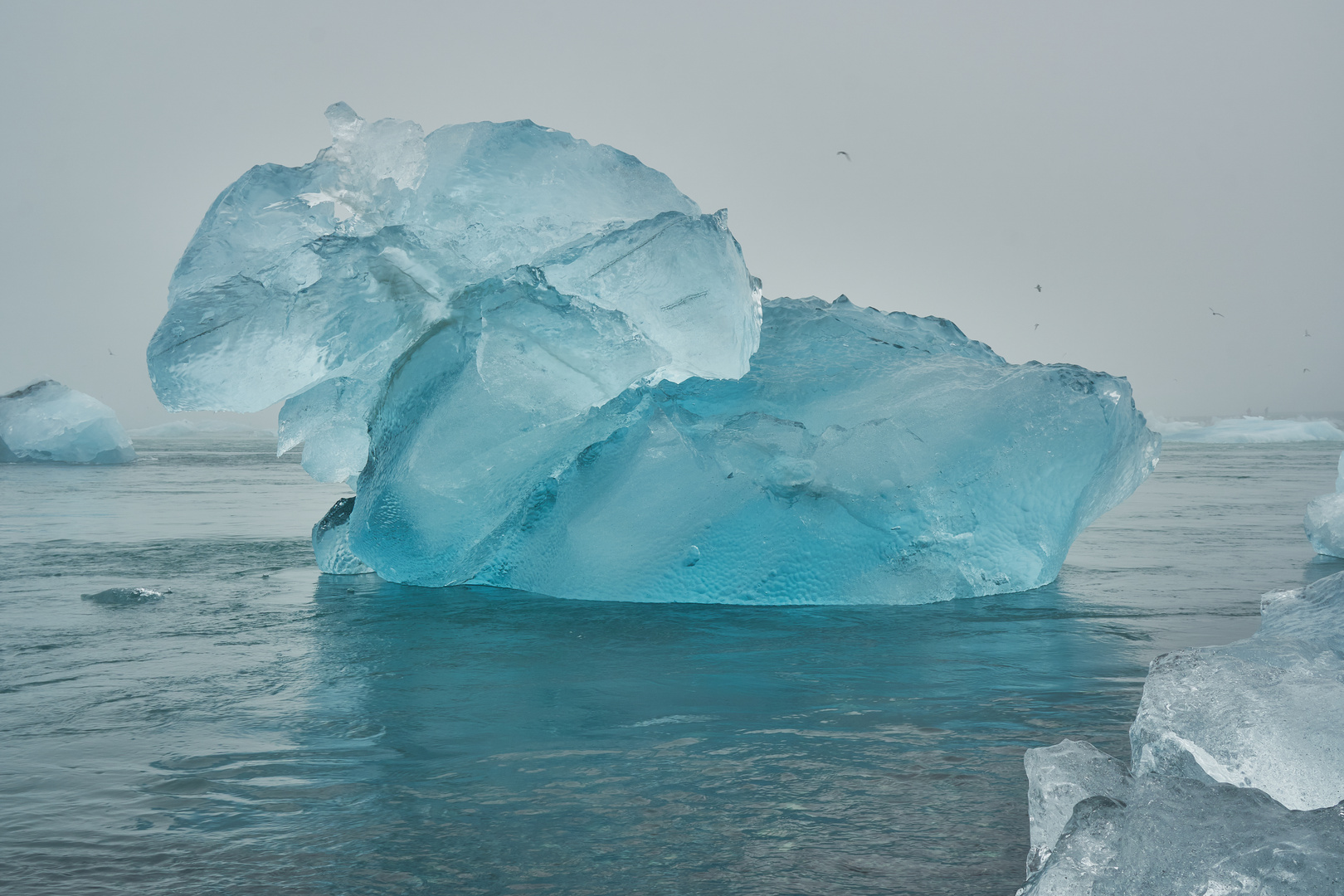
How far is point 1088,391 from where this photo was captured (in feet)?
20.3

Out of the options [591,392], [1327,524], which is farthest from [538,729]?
[1327,524]

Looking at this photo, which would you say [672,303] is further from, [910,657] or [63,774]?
[63,774]

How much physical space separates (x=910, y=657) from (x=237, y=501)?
1085 cm

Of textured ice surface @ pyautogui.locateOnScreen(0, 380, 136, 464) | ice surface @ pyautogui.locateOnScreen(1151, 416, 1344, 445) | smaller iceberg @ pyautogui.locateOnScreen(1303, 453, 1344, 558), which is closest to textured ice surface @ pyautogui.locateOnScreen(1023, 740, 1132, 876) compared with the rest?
smaller iceberg @ pyautogui.locateOnScreen(1303, 453, 1344, 558)

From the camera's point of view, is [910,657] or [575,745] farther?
[910,657]

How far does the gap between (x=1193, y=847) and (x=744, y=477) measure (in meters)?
4.14

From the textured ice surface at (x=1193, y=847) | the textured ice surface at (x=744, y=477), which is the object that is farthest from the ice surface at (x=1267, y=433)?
the textured ice surface at (x=1193, y=847)

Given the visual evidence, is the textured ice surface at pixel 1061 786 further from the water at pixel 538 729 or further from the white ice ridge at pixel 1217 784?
the water at pixel 538 729

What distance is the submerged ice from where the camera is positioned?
5641mm

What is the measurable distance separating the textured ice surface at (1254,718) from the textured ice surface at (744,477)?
3.23 m

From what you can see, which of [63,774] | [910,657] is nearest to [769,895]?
[63,774]

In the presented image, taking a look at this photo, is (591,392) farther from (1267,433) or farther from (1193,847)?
(1267,433)

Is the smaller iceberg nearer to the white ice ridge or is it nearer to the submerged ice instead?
the submerged ice

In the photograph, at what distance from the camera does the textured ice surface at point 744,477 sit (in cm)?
591
